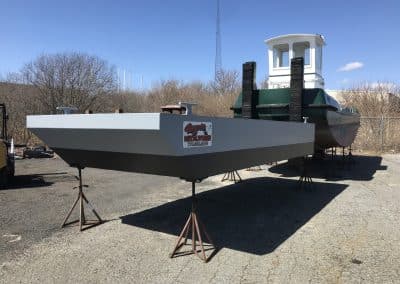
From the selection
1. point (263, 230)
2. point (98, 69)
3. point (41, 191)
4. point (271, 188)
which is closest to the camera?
point (263, 230)

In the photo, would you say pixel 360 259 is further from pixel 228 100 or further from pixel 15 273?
pixel 228 100

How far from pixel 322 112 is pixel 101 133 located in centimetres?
631

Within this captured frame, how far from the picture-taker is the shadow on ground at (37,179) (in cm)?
1008

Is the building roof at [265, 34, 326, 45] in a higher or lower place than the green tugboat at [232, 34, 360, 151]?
higher

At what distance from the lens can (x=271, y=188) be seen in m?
9.80

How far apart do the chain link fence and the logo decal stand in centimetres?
1878

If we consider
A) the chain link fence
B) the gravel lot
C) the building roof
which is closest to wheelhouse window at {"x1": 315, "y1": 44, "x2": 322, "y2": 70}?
the building roof

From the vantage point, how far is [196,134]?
14.7 feet

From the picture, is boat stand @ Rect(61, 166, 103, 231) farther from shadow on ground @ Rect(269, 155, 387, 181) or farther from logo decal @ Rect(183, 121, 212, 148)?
shadow on ground @ Rect(269, 155, 387, 181)

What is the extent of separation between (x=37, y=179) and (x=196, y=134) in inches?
311

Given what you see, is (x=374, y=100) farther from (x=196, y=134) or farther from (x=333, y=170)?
(x=196, y=134)

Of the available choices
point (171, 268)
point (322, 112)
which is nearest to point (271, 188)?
point (322, 112)

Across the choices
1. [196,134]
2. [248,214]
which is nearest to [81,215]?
[196,134]

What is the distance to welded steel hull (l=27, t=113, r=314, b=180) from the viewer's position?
4.29 m
